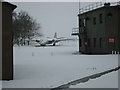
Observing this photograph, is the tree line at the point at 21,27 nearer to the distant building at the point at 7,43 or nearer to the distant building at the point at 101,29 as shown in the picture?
the distant building at the point at 101,29

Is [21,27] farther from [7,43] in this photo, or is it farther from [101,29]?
[7,43]

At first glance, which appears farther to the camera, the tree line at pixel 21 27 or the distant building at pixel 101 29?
the tree line at pixel 21 27

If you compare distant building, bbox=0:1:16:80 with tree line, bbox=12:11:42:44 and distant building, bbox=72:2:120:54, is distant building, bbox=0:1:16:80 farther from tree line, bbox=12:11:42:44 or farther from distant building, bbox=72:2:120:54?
tree line, bbox=12:11:42:44

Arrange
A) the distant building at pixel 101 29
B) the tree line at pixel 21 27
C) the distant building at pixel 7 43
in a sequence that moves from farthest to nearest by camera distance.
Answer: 1. the tree line at pixel 21 27
2. the distant building at pixel 101 29
3. the distant building at pixel 7 43

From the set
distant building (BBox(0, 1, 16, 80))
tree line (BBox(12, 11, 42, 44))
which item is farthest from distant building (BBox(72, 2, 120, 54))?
tree line (BBox(12, 11, 42, 44))

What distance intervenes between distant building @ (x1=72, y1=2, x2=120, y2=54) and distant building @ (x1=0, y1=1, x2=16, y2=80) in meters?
26.0

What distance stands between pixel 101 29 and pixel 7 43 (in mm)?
27130

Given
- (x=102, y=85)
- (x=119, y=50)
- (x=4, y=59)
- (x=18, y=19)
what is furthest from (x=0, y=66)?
(x=18, y=19)

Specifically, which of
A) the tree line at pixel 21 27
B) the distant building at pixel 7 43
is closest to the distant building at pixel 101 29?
the distant building at pixel 7 43

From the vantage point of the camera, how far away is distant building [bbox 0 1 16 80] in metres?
15.4

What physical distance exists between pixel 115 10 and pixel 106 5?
1.52m

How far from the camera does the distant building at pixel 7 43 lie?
15.4 metres

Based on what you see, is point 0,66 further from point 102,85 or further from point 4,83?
point 102,85

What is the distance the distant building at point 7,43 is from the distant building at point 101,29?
85.4 feet
